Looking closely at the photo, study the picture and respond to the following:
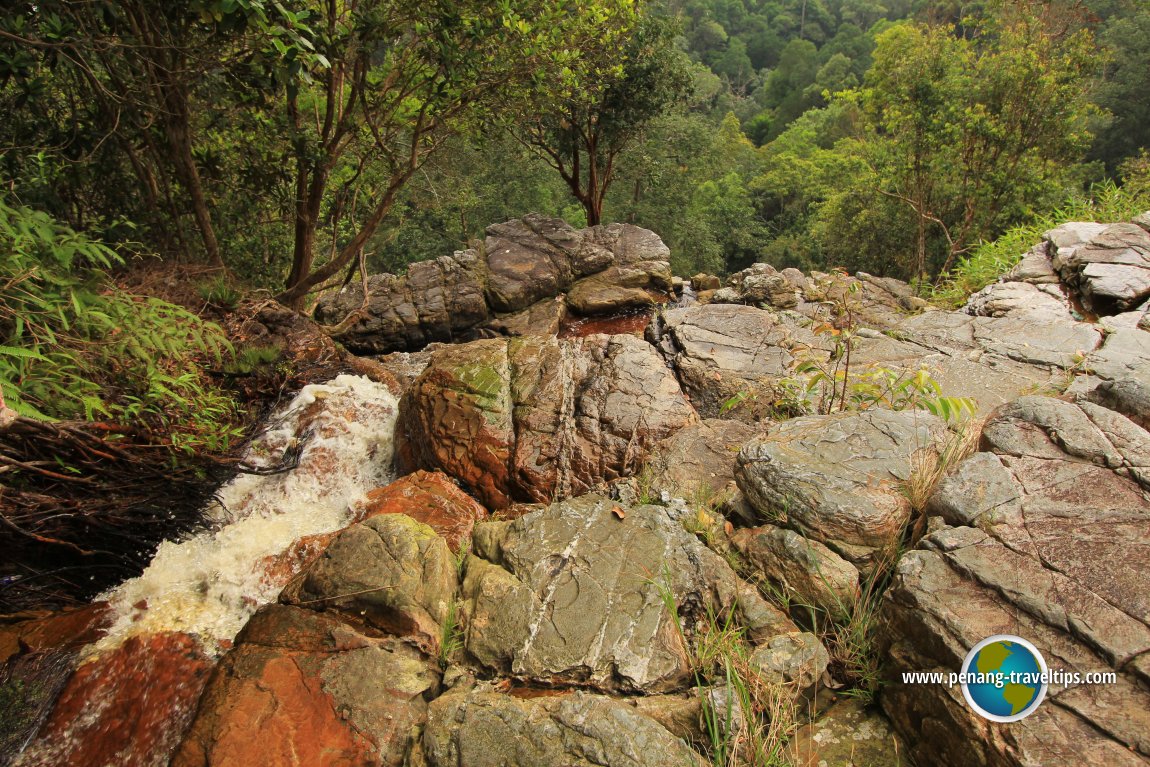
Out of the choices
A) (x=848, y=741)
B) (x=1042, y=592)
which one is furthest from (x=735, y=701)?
(x=1042, y=592)

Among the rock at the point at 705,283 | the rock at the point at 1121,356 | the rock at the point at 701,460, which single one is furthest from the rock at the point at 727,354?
the rock at the point at 705,283

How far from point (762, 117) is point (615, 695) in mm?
53686

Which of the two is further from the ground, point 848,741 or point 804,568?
point 804,568

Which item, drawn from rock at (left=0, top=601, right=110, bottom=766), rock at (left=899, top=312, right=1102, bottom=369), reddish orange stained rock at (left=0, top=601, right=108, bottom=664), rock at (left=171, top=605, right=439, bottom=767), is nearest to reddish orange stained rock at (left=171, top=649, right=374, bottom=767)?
rock at (left=171, top=605, right=439, bottom=767)

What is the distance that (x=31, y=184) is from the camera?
17.6ft

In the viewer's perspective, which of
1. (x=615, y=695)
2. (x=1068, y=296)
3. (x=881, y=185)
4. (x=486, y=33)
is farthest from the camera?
(x=881, y=185)

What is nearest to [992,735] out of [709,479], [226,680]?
[709,479]

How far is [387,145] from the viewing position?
7.57 metres

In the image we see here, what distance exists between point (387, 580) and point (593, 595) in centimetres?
120

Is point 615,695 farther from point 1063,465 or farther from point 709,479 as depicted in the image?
point 1063,465

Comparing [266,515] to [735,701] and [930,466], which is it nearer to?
[735,701]

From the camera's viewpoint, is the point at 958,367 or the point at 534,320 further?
the point at 534,320

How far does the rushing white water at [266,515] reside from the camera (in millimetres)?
3887

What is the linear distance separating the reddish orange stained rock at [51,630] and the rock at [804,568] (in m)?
4.26
